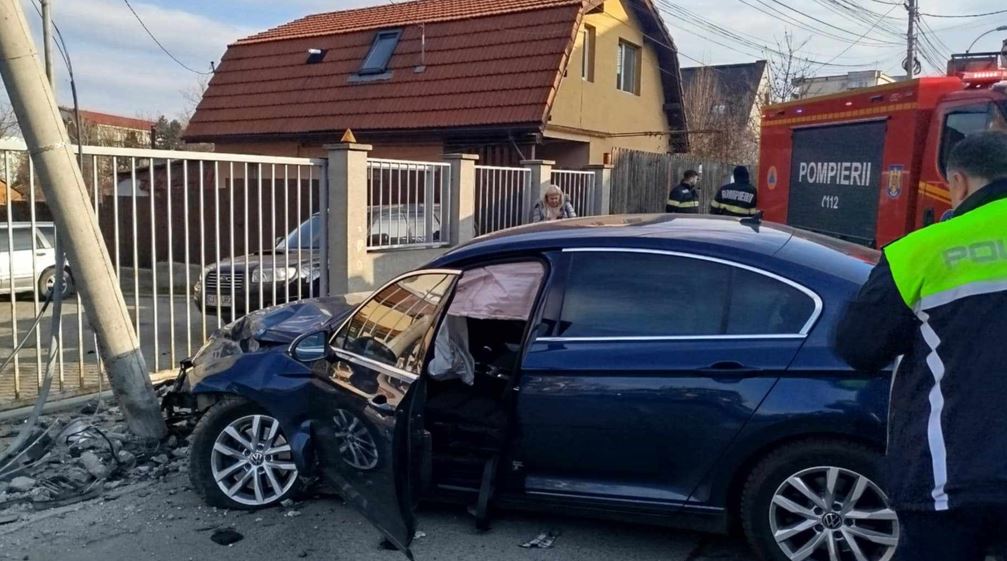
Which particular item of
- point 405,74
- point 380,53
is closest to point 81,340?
point 405,74

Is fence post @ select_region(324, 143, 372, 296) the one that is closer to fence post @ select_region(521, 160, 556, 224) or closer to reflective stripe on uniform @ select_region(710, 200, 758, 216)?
fence post @ select_region(521, 160, 556, 224)

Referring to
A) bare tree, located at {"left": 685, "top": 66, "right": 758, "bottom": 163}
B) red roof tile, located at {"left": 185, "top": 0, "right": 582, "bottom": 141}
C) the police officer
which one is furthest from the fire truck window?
bare tree, located at {"left": 685, "top": 66, "right": 758, "bottom": 163}

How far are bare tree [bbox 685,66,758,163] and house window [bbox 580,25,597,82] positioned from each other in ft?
24.0

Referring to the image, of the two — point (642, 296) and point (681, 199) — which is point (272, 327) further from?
point (681, 199)

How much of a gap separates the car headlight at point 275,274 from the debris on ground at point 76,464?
2.55 metres

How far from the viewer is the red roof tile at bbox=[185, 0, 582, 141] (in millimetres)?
16531

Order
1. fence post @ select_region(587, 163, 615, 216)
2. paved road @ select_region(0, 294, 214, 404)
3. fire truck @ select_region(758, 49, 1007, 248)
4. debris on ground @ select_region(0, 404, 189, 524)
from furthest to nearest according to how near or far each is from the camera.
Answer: fence post @ select_region(587, 163, 615, 216), fire truck @ select_region(758, 49, 1007, 248), paved road @ select_region(0, 294, 214, 404), debris on ground @ select_region(0, 404, 189, 524)

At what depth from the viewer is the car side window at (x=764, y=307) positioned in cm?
364

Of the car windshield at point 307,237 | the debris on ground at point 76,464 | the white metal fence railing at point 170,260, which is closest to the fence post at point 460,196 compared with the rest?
the white metal fence railing at point 170,260

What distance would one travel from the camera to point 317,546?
4234 millimetres

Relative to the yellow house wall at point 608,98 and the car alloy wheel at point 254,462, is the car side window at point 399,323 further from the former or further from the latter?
the yellow house wall at point 608,98

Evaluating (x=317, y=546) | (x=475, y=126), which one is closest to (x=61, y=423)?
(x=317, y=546)

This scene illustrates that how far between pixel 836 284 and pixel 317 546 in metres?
2.80

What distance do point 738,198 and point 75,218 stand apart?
8.25 meters
